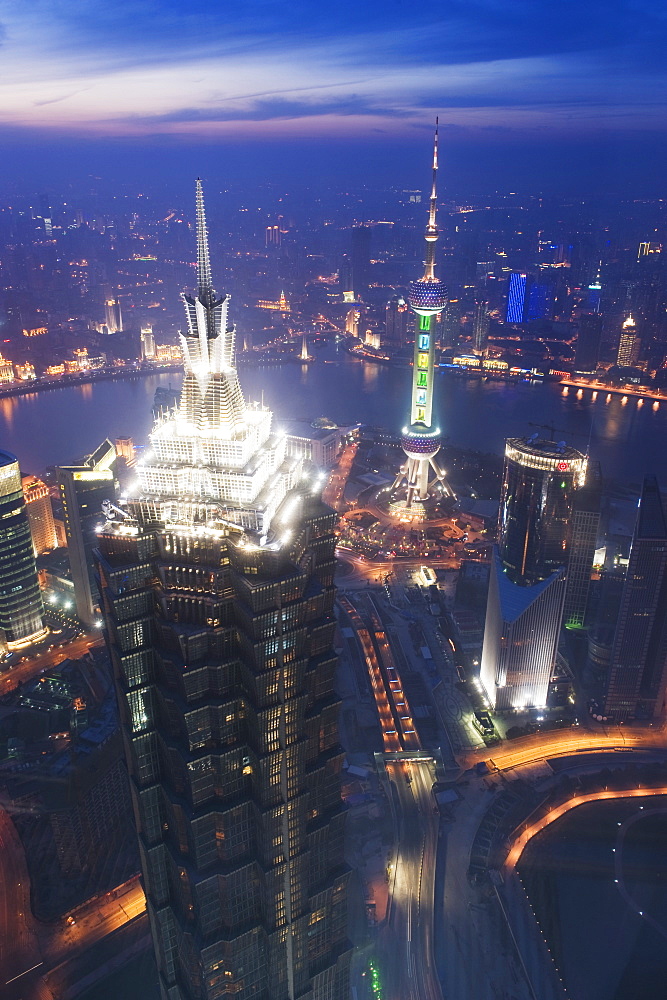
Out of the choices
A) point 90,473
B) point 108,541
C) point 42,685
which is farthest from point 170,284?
point 108,541

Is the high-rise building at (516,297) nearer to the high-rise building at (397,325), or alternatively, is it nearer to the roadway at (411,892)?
the high-rise building at (397,325)

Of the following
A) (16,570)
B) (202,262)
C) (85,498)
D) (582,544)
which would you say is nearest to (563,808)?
(582,544)

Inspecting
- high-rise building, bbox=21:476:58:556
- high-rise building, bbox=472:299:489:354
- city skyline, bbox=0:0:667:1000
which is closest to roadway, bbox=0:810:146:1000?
city skyline, bbox=0:0:667:1000

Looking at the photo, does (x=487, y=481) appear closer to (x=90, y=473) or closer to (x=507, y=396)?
(x=507, y=396)

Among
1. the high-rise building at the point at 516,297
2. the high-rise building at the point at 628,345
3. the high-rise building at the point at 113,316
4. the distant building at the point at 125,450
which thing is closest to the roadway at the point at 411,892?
the distant building at the point at 125,450

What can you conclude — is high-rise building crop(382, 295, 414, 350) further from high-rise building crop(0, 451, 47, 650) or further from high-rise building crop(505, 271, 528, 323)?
high-rise building crop(0, 451, 47, 650)

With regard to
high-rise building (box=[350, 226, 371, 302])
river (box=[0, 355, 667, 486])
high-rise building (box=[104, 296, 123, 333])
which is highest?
high-rise building (box=[350, 226, 371, 302])

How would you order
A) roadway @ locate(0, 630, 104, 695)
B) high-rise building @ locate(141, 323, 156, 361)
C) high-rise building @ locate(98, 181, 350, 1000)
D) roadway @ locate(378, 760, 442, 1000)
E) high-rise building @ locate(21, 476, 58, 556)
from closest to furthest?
high-rise building @ locate(98, 181, 350, 1000) → roadway @ locate(378, 760, 442, 1000) → roadway @ locate(0, 630, 104, 695) → high-rise building @ locate(21, 476, 58, 556) → high-rise building @ locate(141, 323, 156, 361)

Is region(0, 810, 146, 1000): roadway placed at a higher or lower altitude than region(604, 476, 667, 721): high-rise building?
lower
